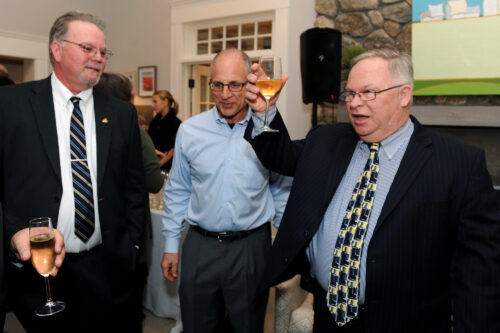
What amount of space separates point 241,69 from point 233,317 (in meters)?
1.13

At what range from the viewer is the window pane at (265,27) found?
5.31 metres

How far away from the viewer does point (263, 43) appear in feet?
17.6

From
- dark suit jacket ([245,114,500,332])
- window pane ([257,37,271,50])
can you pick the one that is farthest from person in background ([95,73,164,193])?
window pane ([257,37,271,50])

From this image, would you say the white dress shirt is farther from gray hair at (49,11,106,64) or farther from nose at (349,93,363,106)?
nose at (349,93,363,106)

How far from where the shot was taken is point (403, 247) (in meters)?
1.23

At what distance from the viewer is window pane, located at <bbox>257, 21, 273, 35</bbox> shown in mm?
5312

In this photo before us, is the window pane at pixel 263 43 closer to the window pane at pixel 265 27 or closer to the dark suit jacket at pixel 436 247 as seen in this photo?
the window pane at pixel 265 27

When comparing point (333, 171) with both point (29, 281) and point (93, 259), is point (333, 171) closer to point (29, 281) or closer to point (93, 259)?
point (93, 259)

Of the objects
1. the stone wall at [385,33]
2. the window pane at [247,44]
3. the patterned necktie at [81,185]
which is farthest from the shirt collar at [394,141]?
the window pane at [247,44]

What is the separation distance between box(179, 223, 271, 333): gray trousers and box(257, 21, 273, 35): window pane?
4.21m

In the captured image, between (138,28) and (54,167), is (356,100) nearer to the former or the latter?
(54,167)

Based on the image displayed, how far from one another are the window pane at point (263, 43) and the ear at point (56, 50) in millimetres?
3933

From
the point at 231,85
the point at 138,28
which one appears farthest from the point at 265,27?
the point at 231,85

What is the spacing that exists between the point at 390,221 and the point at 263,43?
456cm
